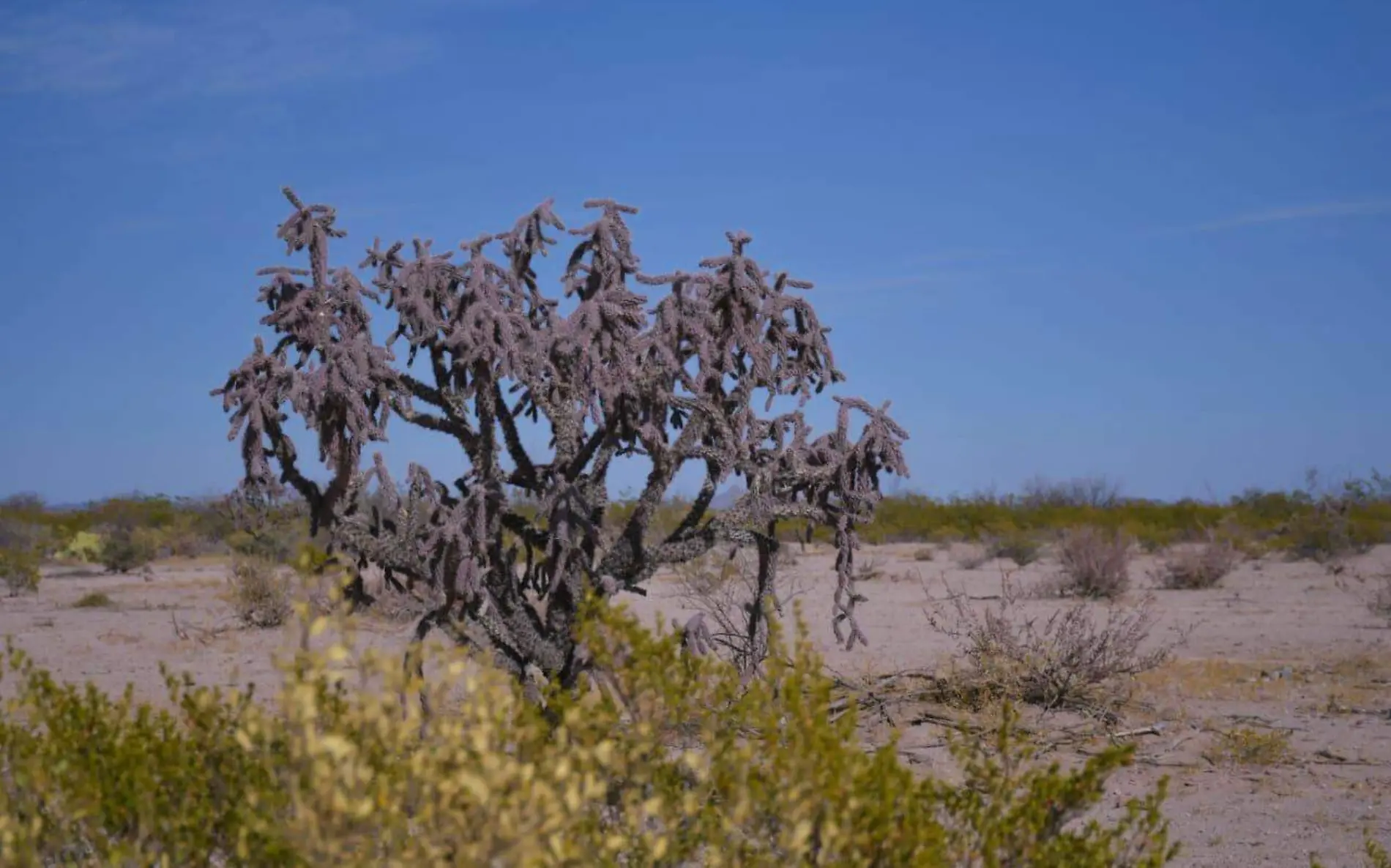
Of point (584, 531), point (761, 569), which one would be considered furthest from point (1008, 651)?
point (584, 531)

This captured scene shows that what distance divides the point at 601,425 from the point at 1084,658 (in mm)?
5049

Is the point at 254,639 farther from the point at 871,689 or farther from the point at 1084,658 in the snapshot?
the point at 1084,658

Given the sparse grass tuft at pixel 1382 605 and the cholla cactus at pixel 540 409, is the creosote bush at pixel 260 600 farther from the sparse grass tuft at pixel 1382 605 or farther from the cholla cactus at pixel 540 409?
the sparse grass tuft at pixel 1382 605

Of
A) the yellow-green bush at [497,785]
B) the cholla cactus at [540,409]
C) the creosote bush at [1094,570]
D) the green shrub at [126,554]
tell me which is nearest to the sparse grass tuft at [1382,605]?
the creosote bush at [1094,570]

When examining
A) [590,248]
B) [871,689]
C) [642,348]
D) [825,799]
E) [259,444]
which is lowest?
[871,689]

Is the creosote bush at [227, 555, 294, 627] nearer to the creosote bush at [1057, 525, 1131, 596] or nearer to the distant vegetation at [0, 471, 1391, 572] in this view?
the distant vegetation at [0, 471, 1391, 572]

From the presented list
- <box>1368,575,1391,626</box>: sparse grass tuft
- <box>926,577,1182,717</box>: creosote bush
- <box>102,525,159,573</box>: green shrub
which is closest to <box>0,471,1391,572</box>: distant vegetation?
<box>102,525,159,573</box>: green shrub

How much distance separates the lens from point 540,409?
717cm

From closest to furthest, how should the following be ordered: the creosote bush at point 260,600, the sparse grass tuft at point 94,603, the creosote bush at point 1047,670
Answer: the creosote bush at point 1047,670
the creosote bush at point 260,600
the sparse grass tuft at point 94,603

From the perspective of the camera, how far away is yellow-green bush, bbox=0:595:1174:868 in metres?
2.88

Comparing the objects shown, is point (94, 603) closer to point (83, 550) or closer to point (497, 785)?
point (83, 550)

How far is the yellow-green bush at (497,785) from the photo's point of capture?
2881 mm

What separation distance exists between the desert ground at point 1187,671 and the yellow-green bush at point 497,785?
15.2 inches

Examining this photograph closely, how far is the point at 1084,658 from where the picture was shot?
1009cm
